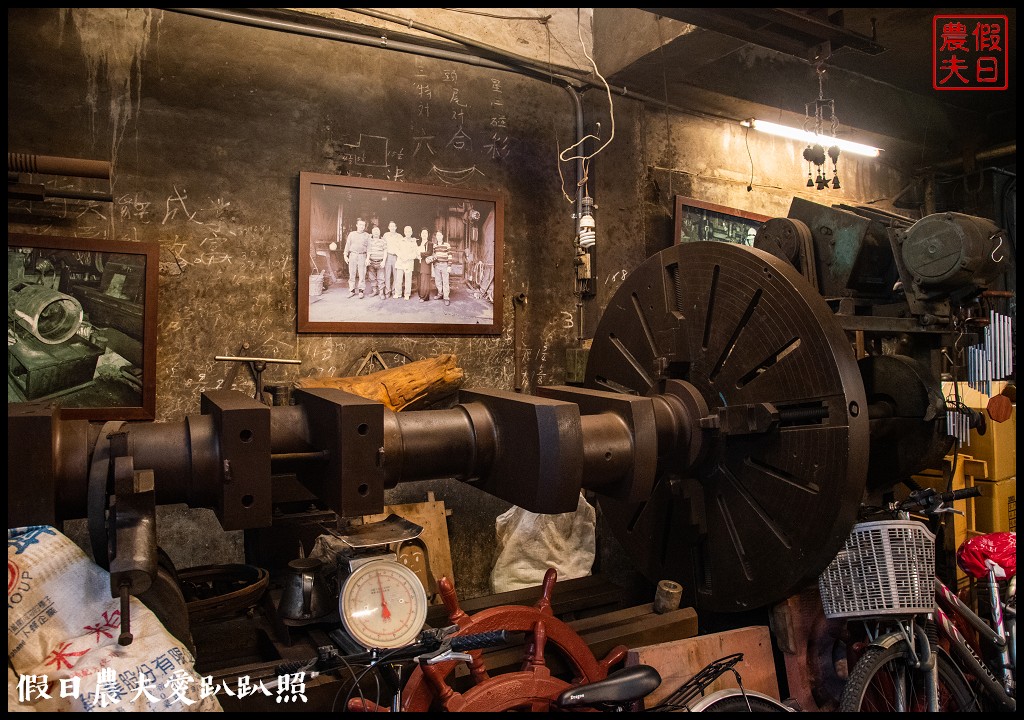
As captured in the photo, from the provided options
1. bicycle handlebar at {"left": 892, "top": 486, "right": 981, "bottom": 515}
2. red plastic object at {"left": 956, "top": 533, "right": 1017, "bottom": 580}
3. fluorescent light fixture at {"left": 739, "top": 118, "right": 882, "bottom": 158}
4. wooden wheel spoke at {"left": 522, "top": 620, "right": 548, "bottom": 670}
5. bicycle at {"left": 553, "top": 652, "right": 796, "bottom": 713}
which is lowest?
bicycle at {"left": 553, "top": 652, "right": 796, "bottom": 713}

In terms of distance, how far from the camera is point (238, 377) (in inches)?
118

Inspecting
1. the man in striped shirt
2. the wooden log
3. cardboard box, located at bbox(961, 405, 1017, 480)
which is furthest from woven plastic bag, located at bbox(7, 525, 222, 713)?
cardboard box, located at bbox(961, 405, 1017, 480)

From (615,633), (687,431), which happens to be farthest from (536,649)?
(687,431)

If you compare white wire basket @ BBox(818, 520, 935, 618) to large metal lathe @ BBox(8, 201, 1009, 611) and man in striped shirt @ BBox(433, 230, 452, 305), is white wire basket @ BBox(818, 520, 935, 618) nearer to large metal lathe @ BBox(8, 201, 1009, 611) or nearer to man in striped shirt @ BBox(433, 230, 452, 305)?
large metal lathe @ BBox(8, 201, 1009, 611)

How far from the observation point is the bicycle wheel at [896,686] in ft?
6.86

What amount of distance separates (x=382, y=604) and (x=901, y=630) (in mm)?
1656

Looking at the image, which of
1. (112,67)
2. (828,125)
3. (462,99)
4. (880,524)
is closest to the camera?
(880,524)

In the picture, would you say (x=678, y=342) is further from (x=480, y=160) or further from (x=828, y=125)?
(x=828, y=125)

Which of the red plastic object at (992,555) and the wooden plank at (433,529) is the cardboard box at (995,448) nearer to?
Answer: the red plastic object at (992,555)

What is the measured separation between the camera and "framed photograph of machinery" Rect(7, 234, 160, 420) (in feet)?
8.55

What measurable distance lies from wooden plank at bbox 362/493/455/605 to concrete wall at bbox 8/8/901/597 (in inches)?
4.0

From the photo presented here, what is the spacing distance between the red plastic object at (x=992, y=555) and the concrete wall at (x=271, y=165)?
1.57 m

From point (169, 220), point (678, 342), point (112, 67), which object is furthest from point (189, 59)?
point (678, 342)

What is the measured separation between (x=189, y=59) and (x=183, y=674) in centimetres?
252
